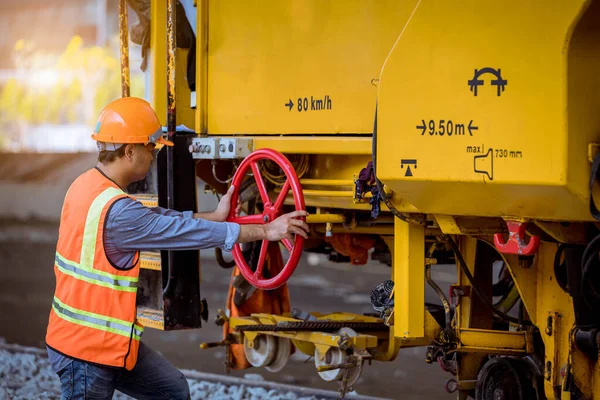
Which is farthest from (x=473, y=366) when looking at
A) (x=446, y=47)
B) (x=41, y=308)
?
(x=41, y=308)

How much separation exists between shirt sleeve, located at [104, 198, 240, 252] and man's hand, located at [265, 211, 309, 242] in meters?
0.16

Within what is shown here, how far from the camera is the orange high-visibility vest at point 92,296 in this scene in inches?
153

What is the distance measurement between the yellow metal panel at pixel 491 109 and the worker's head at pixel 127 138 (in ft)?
3.53

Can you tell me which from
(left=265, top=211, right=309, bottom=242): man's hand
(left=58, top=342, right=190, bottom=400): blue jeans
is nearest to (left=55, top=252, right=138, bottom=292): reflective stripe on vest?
(left=58, top=342, right=190, bottom=400): blue jeans

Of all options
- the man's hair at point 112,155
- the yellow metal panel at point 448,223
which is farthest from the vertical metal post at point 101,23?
the yellow metal panel at point 448,223

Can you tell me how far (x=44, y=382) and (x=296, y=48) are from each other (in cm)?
354

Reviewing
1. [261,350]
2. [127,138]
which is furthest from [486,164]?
[261,350]

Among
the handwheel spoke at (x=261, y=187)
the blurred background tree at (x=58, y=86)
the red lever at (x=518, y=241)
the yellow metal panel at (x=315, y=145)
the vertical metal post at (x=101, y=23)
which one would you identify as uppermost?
the vertical metal post at (x=101, y=23)

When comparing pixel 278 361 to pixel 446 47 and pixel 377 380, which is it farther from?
pixel 446 47

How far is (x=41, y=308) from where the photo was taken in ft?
39.2

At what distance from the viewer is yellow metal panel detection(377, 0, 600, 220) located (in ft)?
10.3

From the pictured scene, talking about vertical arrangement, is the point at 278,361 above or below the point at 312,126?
below

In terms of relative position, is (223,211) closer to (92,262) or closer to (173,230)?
(173,230)

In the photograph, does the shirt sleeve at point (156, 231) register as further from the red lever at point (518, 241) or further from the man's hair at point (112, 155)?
the red lever at point (518, 241)
